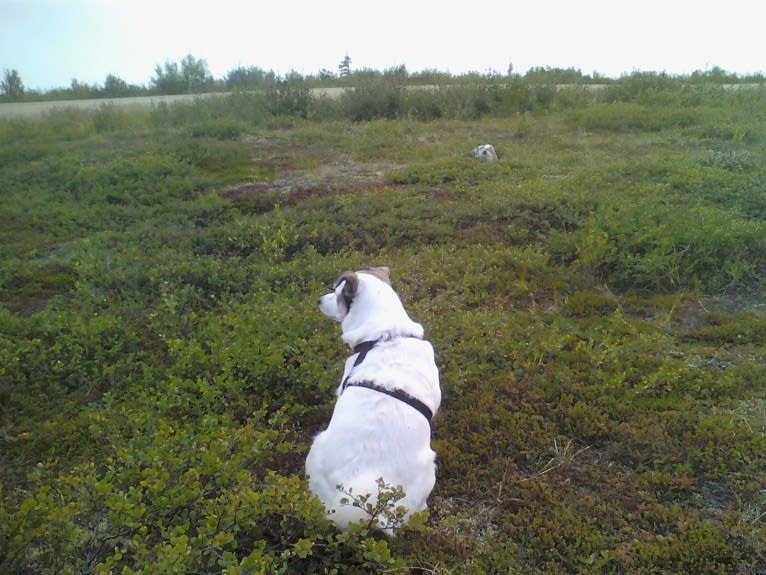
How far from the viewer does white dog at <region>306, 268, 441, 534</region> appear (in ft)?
10.5

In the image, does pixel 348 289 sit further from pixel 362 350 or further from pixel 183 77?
pixel 183 77

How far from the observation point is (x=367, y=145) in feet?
37.3

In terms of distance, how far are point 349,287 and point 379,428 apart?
1309mm

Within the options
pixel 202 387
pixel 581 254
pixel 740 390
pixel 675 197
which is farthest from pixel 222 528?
pixel 675 197

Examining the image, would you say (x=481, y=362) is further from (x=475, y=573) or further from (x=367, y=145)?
(x=367, y=145)

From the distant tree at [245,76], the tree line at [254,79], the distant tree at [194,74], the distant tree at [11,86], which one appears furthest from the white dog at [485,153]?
the distant tree at [11,86]

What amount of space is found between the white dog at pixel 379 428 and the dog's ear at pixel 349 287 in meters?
0.25

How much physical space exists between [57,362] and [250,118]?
9805 millimetres

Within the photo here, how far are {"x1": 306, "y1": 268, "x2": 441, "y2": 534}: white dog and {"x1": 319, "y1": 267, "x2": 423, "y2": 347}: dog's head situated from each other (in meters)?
0.01

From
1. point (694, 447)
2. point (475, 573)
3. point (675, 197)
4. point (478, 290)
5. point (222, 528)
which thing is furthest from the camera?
point (675, 197)

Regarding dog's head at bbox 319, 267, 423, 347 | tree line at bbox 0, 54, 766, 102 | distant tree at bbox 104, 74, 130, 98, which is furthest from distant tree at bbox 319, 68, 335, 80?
dog's head at bbox 319, 267, 423, 347

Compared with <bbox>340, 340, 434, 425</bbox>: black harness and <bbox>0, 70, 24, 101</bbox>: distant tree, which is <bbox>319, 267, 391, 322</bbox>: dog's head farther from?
<bbox>0, 70, 24, 101</bbox>: distant tree

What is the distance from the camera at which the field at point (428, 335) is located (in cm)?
320

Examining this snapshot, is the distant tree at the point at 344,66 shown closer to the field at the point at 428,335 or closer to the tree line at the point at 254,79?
the tree line at the point at 254,79
